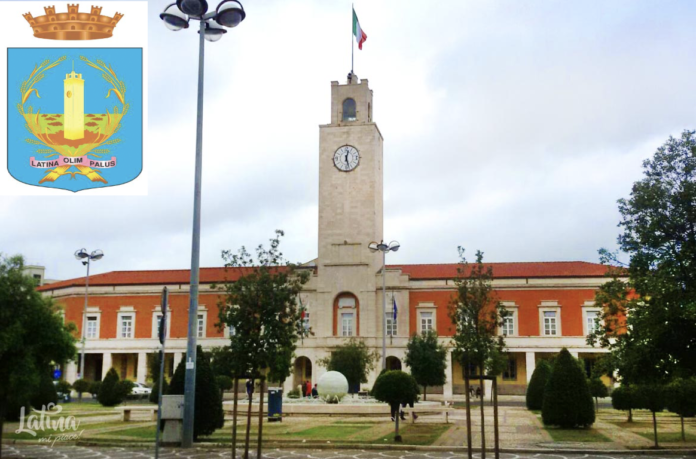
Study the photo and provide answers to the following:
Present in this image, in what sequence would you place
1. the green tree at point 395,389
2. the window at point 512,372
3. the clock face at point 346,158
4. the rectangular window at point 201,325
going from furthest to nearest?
the clock face at point 346,158 → the rectangular window at point 201,325 → the window at point 512,372 → the green tree at point 395,389

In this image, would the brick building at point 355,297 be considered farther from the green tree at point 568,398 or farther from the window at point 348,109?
the green tree at point 568,398

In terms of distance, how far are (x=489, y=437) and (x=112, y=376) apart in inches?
983

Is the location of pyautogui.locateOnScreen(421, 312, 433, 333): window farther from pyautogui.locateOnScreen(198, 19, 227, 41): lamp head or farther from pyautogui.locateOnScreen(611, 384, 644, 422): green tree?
pyautogui.locateOnScreen(198, 19, 227, 41): lamp head

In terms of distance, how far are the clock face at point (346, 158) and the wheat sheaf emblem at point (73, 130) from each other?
146 ft

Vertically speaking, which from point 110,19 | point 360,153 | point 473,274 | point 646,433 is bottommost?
point 646,433


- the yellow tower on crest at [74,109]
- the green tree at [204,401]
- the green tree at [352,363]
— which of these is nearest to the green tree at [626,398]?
the green tree at [204,401]

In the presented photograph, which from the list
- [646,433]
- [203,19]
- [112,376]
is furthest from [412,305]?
[203,19]

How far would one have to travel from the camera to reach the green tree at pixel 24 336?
14086mm

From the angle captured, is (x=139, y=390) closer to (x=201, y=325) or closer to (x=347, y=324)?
(x=201, y=325)

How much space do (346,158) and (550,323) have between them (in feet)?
65.4

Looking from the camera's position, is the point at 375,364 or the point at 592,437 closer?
the point at 592,437

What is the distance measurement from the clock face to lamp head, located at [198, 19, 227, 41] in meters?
41.0

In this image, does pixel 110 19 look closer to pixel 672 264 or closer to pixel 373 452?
pixel 373 452

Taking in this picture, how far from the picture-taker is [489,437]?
22.0 meters
